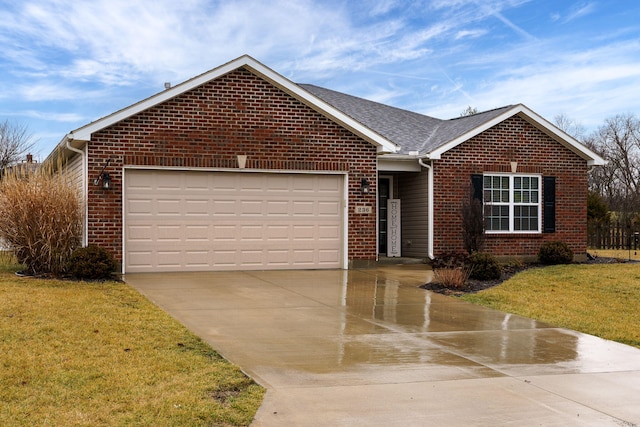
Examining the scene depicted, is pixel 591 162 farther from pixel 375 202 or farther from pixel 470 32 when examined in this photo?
pixel 375 202

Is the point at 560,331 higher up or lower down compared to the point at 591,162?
lower down

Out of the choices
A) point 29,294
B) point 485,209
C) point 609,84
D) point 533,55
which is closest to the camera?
point 29,294

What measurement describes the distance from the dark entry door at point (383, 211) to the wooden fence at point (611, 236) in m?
11.6

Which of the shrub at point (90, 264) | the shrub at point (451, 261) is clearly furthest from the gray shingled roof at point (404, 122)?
the shrub at point (90, 264)

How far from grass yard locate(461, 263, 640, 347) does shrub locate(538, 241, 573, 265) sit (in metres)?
1.34

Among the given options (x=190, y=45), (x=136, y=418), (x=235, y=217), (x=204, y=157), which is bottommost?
(x=136, y=418)

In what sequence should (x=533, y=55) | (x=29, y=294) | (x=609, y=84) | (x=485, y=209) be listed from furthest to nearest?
1. (x=609, y=84)
2. (x=533, y=55)
3. (x=485, y=209)
4. (x=29, y=294)

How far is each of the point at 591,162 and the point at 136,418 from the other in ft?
58.8

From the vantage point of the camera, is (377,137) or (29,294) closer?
(29,294)

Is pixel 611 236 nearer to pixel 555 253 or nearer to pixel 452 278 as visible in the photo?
pixel 555 253

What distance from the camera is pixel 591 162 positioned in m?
20.6

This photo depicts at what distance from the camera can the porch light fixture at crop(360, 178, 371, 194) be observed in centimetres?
1744

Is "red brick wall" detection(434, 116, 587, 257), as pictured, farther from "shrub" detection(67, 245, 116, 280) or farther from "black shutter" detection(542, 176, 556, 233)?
"shrub" detection(67, 245, 116, 280)

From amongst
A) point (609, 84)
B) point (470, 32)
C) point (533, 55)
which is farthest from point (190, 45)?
point (609, 84)
